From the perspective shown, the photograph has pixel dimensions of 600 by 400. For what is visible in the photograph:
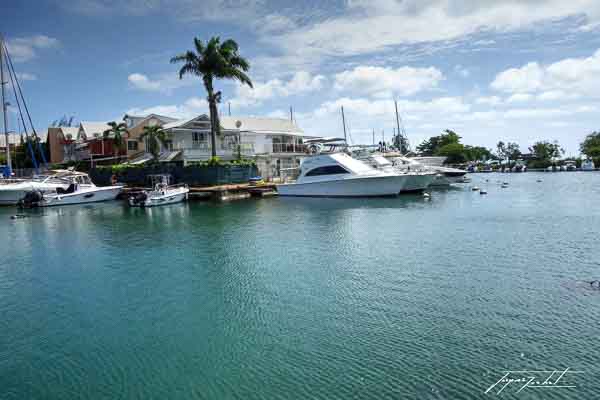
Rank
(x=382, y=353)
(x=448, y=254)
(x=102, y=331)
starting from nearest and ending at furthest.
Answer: (x=382, y=353)
(x=102, y=331)
(x=448, y=254)

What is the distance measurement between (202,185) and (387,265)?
1315 inches

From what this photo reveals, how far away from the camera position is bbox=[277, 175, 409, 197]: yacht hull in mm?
36812

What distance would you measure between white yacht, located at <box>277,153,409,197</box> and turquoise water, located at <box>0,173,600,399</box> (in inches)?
612

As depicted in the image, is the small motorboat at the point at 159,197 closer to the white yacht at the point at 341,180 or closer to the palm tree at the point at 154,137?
the palm tree at the point at 154,137

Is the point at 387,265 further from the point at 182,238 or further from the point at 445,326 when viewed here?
the point at 182,238

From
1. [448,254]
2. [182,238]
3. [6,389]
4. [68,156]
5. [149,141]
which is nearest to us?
[6,389]

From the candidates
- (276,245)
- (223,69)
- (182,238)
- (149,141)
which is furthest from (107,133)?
(276,245)

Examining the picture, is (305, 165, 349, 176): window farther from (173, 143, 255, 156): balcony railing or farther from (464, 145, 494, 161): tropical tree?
(464, 145, 494, 161): tropical tree

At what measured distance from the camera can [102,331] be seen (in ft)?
32.2

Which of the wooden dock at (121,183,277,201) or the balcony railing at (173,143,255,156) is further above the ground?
the balcony railing at (173,143,255,156)

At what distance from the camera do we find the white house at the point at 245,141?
5103 centimetres

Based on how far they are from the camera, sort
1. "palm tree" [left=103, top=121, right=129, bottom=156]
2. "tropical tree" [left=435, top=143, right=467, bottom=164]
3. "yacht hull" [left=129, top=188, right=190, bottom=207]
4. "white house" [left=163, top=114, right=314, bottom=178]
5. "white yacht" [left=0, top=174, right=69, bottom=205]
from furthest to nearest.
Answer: "tropical tree" [left=435, top=143, right=467, bottom=164] → "palm tree" [left=103, top=121, right=129, bottom=156] → "white house" [left=163, top=114, right=314, bottom=178] → "white yacht" [left=0, top=174, right=69, bottom=205] → "yacht hull" [left=129, top=188, right=190, bottom=207]

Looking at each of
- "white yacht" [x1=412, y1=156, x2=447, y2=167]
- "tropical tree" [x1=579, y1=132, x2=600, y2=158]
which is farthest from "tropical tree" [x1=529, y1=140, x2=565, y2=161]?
"white yacht" [x1=412, y1=156, x2=447, y2=167]

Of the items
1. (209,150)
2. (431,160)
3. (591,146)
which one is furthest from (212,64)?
(591,146)
